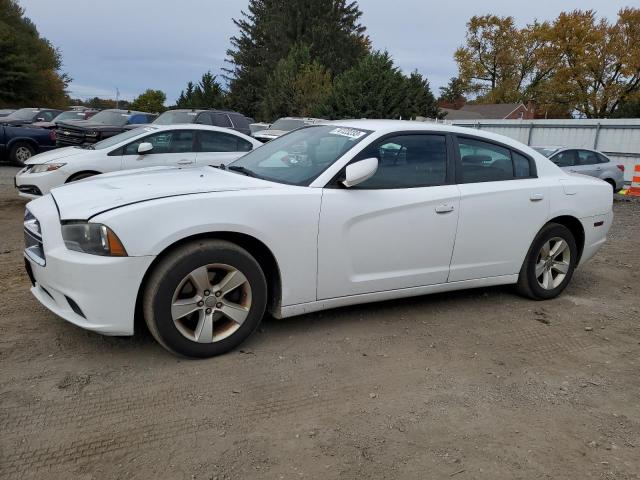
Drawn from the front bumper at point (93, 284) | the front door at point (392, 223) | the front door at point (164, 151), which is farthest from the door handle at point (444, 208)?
the front door at point (164, 151)

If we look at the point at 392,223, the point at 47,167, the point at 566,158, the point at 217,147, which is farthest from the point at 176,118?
the point at 392,223

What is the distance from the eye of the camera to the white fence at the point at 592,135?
58.3 ft

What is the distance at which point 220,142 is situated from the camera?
28.6 ft

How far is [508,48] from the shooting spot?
5816cm

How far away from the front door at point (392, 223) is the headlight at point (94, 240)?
4.34 feet

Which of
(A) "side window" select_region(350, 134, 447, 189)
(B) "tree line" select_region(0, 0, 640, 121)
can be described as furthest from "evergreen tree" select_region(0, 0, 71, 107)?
(A) "side window" select_region(350, 134, 447, 189)

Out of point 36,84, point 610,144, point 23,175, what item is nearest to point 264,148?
point 23,175

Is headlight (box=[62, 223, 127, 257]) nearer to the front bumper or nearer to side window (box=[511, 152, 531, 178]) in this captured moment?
the front bumper

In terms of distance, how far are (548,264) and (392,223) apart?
1937mm

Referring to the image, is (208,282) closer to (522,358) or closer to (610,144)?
(522,358)

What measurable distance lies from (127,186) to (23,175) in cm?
548

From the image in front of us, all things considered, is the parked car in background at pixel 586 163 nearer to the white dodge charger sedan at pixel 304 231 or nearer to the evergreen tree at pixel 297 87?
the white dodge charger sedan at pixel 304 231

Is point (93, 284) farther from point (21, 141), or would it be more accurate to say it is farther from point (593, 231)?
point (21, 141)

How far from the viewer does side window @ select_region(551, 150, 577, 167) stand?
13.8 m
